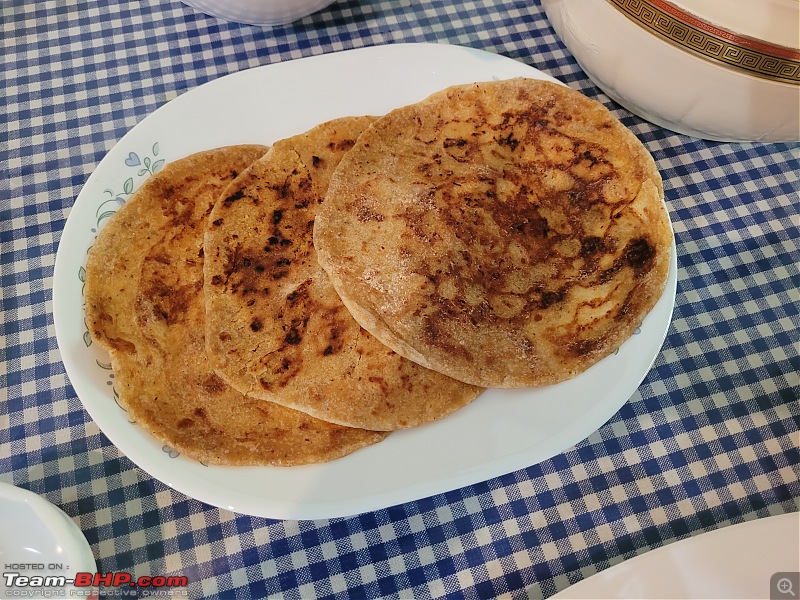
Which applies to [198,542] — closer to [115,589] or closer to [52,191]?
[115,589]

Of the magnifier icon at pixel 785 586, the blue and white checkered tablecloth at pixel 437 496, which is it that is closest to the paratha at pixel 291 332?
the blue and white checkered tablecloth at pixel 437 496

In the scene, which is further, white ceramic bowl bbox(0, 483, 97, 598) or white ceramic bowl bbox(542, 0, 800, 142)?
white ceramic bowl bbox(542, 0, 800, 142)

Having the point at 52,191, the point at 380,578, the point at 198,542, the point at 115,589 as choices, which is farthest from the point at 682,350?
the point at 52,191

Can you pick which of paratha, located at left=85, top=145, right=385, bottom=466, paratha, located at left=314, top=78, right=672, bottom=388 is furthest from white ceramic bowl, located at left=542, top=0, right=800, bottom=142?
paratha, located at left=85, top=145, right=385, bottom=466

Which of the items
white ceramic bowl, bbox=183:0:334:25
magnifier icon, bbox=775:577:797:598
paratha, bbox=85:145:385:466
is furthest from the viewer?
white ceramic bowl, bbox=183:0:334:25

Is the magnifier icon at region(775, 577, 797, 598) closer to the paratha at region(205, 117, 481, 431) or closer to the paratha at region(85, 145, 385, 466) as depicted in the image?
the paratha at region(205, 117, 481, 431)

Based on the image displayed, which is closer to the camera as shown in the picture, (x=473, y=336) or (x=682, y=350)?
(x=473, y=336)

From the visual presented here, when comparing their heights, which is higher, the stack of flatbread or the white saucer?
the stack of flatbread
